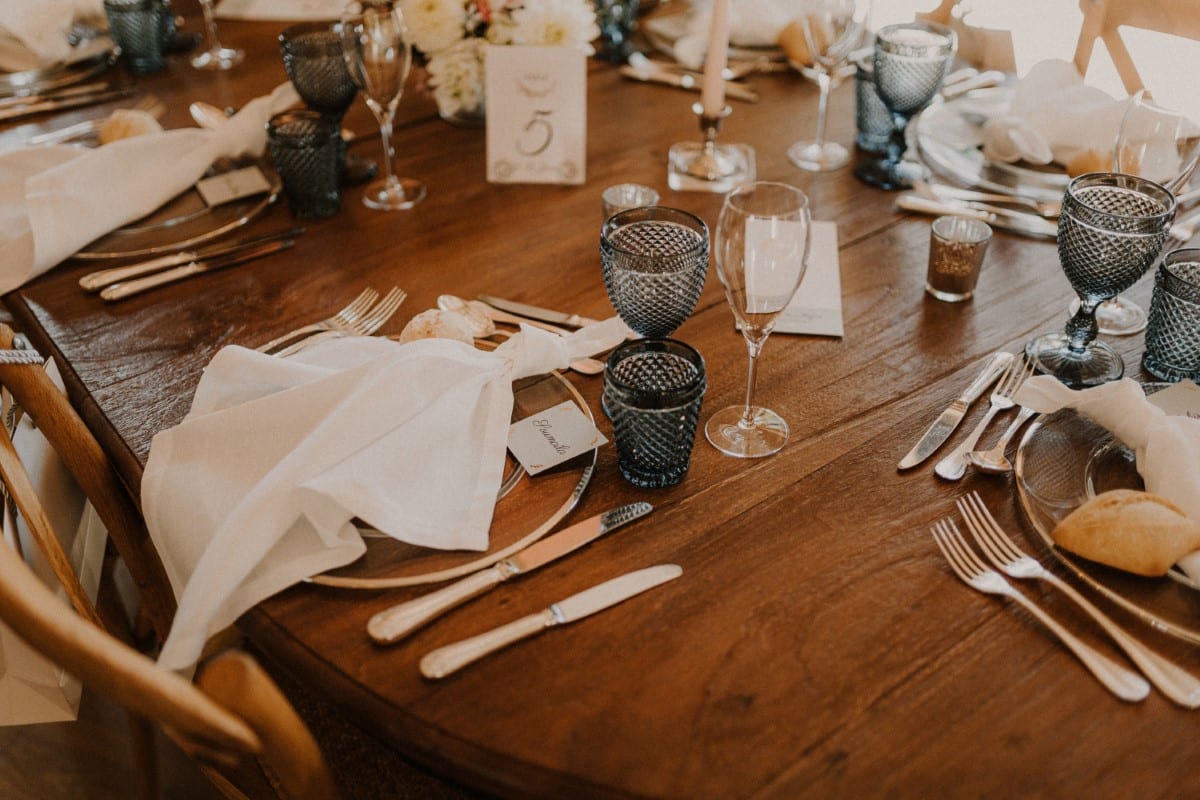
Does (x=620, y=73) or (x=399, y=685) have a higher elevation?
(x=620, y=73)

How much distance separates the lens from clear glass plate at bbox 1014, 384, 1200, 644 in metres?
0.80

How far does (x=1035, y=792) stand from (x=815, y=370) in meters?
0.53

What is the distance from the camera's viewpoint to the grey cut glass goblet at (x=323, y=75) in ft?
4.74

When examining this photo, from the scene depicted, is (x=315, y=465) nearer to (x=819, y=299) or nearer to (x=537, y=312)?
(x=537, y=312)

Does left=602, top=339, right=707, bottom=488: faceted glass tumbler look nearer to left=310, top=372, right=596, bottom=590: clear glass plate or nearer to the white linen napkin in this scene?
left=310, top=372, right=596, bottom=590: clear glass plate

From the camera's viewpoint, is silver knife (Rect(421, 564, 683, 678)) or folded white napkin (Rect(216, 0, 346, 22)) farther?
folded white napkin (Rect(216, 0, 346, 22))

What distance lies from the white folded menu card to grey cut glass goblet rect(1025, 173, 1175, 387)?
0.73 feet

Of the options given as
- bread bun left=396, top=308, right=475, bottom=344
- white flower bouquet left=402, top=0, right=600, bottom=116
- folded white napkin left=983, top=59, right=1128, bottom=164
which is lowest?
bread bun left=396, top=308, right=475, bottom=344

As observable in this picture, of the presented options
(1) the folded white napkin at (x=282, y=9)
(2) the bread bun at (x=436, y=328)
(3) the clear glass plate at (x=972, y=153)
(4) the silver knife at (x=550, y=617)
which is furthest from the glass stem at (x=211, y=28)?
(4) the silver knife at (x=550, y=617)

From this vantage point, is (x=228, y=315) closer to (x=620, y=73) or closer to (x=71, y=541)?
(x=71, y=541)

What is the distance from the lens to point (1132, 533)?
2.67 feet

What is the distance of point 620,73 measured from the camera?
6.20 feet

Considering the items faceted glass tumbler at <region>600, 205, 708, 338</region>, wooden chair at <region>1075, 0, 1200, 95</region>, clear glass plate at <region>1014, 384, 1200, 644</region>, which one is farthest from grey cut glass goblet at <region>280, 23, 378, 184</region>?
wooden chair at <region>1075, 0, 1200, 95</region>

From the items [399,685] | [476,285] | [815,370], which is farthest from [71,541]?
[815,370]
